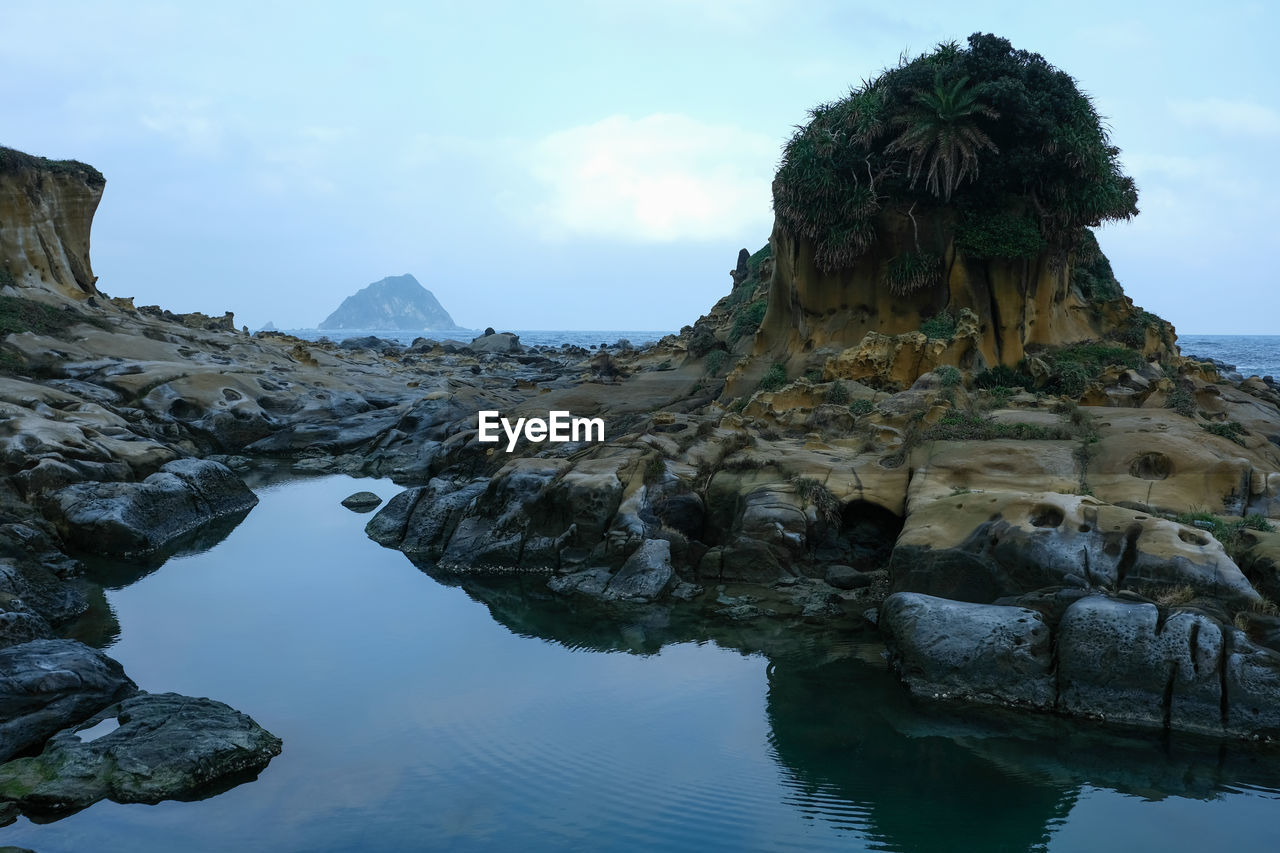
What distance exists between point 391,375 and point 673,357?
50.6 feet

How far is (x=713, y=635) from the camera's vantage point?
17.1 metres

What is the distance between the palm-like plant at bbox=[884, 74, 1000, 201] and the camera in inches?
1085

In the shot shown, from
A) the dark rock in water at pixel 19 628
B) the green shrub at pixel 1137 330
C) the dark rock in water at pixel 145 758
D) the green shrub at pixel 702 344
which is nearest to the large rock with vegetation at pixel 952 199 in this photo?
the green shrub at pixel 1137 330

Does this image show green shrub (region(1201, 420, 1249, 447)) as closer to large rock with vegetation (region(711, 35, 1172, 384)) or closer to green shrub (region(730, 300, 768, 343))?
large rock with vegetation (region(711, 35, 1172, 384))

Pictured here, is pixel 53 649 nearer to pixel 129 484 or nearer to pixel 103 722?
pixel 103 722

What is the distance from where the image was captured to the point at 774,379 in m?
31.1

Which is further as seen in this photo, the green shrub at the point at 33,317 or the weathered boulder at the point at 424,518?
the green shrub at the point at 33,317

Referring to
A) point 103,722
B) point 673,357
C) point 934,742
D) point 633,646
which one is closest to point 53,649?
point 103,722

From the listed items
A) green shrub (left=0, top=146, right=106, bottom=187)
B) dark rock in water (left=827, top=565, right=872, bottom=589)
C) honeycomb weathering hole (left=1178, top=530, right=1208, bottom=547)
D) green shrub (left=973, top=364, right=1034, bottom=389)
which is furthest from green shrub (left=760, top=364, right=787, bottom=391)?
green shrub (left=0, top=146, right=106, bottom=187)

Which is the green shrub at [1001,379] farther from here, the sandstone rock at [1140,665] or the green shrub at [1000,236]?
the sandstone rock at [1140,665]

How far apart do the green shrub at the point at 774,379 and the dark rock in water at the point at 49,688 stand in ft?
67.9

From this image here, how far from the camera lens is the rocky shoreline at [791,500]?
12.9 meters

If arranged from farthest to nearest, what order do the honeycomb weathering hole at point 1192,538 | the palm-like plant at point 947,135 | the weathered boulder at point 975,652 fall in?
the palm-like plant at point 947,135
the honeycomb weathering hole at point 1192,538
the weathered boulder at point 975,652

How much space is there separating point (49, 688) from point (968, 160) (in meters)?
24.6
